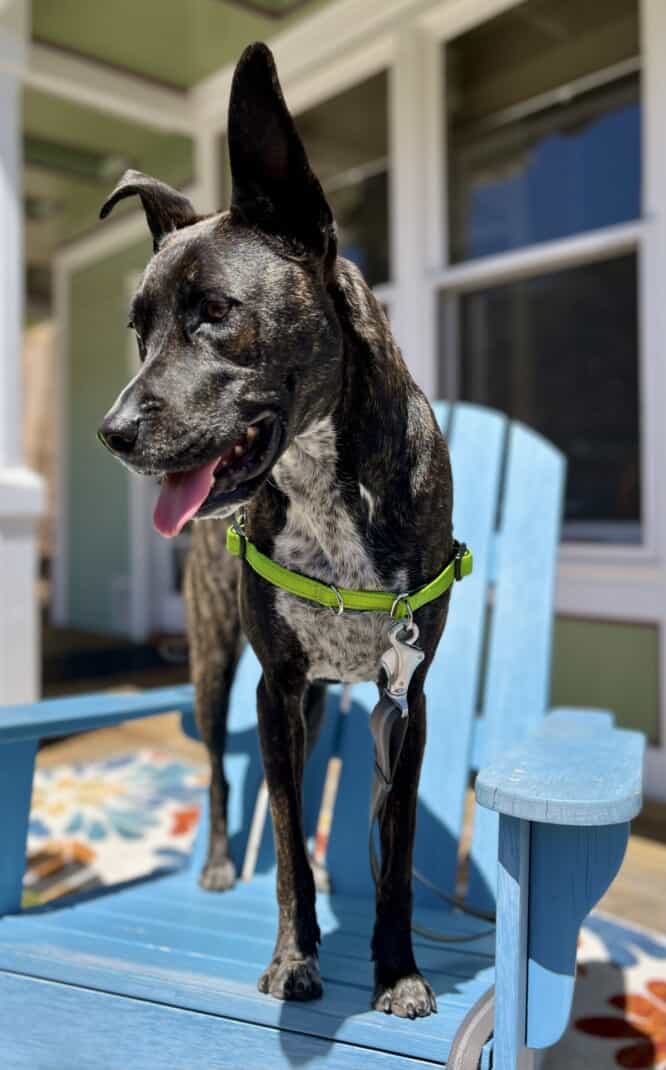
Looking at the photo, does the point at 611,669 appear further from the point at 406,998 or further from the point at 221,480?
the point at 221,480

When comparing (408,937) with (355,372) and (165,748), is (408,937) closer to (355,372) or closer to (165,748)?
(355,372)

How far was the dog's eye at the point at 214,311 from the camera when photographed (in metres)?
0.80

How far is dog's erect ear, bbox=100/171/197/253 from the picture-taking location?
860 millimetres

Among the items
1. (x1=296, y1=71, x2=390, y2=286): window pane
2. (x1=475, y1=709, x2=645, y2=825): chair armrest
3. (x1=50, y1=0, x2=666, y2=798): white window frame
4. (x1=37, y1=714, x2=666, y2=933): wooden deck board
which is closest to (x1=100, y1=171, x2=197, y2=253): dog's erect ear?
(x1=475, y1=709, x2=645, y2=825): chair armrest

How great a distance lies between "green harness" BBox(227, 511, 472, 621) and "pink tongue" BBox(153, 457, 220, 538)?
0.26 m

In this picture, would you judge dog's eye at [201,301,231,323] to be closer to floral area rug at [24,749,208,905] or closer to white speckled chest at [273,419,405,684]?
white speckled chest at [273,419,405,684]

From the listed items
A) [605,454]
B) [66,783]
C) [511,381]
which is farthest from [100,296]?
[66,783]

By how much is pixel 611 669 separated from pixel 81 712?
8.05 ft

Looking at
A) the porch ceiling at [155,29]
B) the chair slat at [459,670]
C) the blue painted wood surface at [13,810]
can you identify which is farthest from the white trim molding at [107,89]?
the blue painted wood surface at [13,810]

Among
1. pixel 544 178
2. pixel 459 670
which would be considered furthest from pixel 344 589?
pixel 544 178

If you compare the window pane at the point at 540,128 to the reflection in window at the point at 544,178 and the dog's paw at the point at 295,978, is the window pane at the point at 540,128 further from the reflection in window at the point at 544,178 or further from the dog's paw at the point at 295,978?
the dog's paw at the point at 295,978

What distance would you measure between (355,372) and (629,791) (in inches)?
23.0

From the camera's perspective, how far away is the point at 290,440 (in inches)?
32.7

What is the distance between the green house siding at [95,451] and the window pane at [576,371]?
10.8ft
